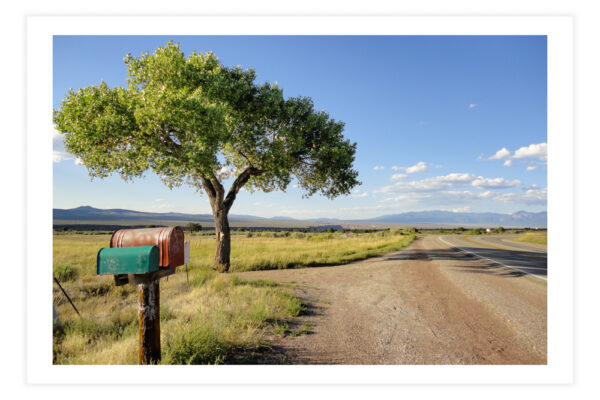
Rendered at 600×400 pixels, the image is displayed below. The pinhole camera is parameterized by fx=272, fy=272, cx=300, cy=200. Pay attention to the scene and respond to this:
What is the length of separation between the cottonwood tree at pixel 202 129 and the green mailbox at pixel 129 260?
6493 millimetres

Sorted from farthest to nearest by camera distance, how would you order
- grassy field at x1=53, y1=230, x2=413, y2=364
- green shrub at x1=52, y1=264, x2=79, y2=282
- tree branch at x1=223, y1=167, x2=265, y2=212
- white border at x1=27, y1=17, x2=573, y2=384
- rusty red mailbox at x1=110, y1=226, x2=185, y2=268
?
tree branch at x1=223, y1=167, x2=265, y2=212 < green shrub at x1=52, y1=264, x2=79, y2=282 < grassy field at x1=53, y1=230, x2=413, y2=364 < white border at x1=27, y1=17, x2=573, y2=384 < rusty red mailbox at x1=110, y1=226, x2=185, y2=268

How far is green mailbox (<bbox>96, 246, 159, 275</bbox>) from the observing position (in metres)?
2.94

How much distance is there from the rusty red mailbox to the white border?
157 centimetres

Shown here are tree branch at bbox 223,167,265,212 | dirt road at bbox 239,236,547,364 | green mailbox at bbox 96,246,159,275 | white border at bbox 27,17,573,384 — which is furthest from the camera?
tree branch at bbox 223,167,265,212

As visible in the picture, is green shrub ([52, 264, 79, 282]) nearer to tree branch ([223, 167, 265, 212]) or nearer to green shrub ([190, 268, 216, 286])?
green shrub ([190, 268, 216, 286])

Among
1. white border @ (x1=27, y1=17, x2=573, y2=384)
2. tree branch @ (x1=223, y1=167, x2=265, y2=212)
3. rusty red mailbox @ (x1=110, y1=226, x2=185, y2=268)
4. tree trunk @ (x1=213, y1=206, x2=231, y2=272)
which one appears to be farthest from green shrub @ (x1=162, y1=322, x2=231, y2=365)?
tree branch @ (x1=223, y1=167, x2=265, y2=212)

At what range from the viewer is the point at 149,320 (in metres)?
3.27

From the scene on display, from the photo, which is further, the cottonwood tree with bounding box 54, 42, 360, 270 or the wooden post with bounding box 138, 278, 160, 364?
the cottonwood tree with bounding box 54, 42, 360, 270

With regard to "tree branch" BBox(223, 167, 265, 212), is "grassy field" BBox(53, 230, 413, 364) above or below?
below
